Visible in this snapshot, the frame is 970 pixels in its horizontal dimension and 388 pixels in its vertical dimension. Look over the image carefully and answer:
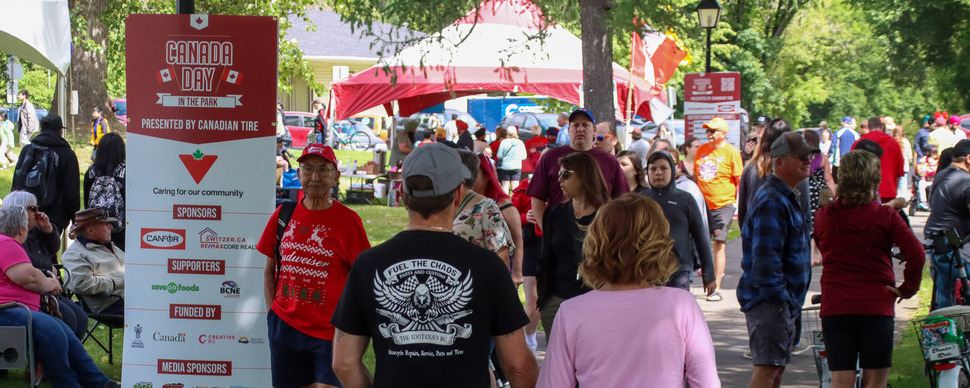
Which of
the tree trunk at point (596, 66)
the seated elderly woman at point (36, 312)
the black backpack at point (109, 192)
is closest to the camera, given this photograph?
the seated elderly woman at point (36, 312)

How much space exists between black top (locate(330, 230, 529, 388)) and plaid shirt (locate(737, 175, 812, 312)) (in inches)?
101

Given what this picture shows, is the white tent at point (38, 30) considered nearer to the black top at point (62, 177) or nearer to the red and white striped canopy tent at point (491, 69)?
Result: the black top at point (62, 177)

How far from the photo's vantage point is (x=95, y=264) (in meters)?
8.27

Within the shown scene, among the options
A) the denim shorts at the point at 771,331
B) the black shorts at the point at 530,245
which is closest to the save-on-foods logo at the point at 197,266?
the black shorts at the point at 530,245

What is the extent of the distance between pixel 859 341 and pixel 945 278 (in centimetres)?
270

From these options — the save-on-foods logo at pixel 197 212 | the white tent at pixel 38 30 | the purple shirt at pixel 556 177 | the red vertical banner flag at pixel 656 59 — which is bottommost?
the save-on-foods logo at pixel 197 212

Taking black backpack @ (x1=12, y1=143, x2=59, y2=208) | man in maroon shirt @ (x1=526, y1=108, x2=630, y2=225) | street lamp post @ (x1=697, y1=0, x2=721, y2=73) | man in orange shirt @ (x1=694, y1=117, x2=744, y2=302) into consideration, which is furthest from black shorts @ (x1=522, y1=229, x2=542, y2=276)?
street lamp post @ (x1=697, y1=0, x2=721, y2=73)

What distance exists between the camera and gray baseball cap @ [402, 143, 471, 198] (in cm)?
361

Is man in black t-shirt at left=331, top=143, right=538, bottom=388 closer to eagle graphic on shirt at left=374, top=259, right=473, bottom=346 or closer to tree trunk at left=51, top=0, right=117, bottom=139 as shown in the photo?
eagle graphic on shirt at left=374, top=259, right=473, bottom=346

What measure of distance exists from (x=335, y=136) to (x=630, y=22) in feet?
106

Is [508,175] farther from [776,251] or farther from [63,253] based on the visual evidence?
[776,251]

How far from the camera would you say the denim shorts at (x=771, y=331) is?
578 cm

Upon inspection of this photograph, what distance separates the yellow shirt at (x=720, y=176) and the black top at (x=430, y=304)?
8712 millimetres

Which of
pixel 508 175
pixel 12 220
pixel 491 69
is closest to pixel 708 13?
pixel 491 69
